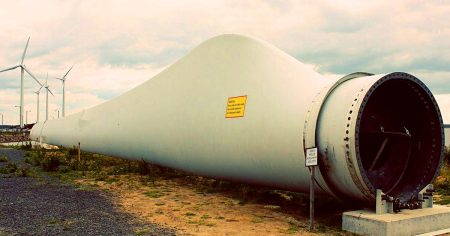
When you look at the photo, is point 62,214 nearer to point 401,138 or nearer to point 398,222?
point 398,222

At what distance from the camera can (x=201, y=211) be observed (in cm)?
1075

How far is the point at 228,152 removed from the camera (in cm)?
1189

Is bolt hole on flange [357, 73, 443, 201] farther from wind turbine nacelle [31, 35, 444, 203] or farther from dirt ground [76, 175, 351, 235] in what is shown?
dirt ground [76, 175, 351, 235]

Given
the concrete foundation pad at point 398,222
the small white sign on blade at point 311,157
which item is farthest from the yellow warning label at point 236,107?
the concrete foundation pad at point 398,222

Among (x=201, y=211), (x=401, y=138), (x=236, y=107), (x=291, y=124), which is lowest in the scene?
(x=201, y=211)

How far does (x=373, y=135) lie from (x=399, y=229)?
8.92ft

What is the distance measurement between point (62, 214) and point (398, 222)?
727cm

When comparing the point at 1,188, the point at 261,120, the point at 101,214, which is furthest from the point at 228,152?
the point at 1,188

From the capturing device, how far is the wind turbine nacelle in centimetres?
911

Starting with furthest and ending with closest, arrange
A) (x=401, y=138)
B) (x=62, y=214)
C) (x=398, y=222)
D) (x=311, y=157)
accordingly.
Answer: (x=401, y=138)
(x=62, y=214)
(x=311, y=157)
(x=398, y=222)

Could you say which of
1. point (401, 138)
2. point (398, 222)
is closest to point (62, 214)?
point (398, 222)

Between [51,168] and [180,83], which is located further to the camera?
[51,168]

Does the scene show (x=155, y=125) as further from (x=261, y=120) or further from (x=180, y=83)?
(x=261, y=120)

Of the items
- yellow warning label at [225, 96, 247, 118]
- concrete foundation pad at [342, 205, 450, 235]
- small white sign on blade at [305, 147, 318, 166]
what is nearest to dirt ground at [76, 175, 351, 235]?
concrete foundation pad at [342, 205, 450, 235]
